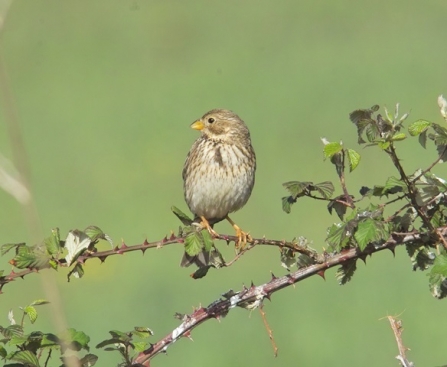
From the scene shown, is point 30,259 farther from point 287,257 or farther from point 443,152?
point 443,152

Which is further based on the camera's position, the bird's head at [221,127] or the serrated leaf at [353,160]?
the bird's head at [221,127]

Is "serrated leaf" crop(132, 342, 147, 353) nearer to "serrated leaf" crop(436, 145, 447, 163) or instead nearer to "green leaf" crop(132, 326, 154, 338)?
"green leaf" crop(132, 326, 154, 338)

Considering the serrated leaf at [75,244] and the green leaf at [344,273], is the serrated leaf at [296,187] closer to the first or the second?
the green leaf at [344,273]

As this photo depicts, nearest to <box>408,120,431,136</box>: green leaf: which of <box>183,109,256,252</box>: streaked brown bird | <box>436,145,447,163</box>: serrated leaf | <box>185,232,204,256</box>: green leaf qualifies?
<box>436,145,447,163</box>: serrated leaf

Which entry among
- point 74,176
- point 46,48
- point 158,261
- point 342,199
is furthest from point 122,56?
point 342,199

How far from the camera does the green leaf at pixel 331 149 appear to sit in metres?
2.90

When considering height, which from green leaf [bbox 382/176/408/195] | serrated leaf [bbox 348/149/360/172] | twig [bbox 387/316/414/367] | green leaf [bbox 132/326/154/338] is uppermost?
serrated leaf [bbox 348/149/360/172]

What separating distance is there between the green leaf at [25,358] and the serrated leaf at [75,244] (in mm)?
285

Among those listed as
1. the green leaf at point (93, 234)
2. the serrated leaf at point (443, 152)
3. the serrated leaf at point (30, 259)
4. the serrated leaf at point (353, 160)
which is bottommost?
the serrated leaf at point (443, 152)

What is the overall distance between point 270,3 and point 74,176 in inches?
315

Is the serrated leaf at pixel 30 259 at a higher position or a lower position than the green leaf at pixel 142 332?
higher

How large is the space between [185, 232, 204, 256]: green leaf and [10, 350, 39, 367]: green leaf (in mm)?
497

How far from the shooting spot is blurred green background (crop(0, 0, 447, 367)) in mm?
9227

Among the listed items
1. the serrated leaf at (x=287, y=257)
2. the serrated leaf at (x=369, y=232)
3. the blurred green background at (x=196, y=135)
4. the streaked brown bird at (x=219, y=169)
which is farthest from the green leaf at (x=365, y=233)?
the blurred green background at (x=196, y=135)
